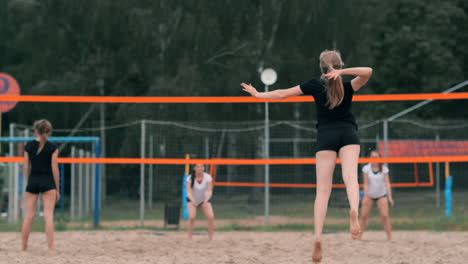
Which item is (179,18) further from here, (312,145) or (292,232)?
(292,232)

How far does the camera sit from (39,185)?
26.1 ft

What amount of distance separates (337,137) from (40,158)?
11.7 ft

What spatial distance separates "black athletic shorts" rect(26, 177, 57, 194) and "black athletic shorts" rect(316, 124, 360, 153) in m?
3.44

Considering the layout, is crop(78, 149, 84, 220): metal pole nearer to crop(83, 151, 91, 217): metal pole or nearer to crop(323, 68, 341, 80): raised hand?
crop(83, 151, 91, 217): metal pole

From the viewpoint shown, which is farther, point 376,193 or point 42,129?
point 376,193

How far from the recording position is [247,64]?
21.5 m


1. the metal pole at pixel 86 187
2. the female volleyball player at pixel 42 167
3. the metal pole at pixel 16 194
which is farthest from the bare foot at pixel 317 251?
the metal pole at pixel 86 187

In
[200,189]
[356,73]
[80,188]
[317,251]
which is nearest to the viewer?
[356,73]

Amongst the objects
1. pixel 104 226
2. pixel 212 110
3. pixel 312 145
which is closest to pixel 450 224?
pixel 312 145

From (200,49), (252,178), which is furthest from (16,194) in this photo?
(200,49)

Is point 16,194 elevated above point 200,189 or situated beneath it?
situated beneath

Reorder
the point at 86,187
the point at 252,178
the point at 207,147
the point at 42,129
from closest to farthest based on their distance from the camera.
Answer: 1. the point at 42,129
2. the point at 207,147
3. the point at 252,178
4. the point at 86,187

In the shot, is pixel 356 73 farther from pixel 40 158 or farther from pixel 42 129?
pixel 40 158

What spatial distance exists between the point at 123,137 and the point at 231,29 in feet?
20.8
